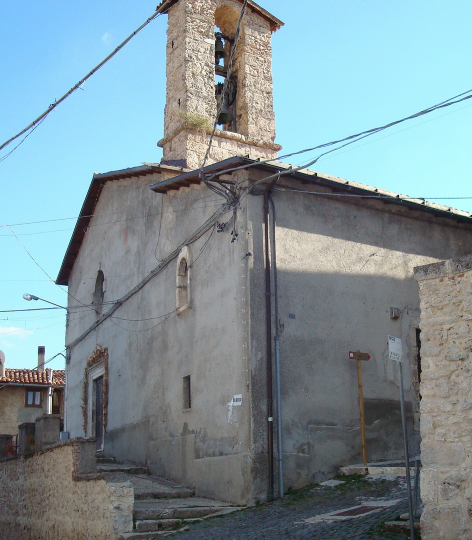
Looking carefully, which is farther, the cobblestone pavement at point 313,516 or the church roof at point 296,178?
the church roof at point 296,178

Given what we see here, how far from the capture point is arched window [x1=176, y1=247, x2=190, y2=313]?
13.7 meters

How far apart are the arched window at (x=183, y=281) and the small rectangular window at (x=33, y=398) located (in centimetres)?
2013

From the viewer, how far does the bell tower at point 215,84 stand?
53.8ft

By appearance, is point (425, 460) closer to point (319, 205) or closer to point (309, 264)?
point (309, 264)

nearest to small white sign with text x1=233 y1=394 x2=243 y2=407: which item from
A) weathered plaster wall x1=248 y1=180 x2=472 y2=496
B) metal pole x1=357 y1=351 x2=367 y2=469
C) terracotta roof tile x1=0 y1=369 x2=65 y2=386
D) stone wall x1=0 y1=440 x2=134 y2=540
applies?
weathered plaster wall x1=248 y1=180 x2=472 y2=496

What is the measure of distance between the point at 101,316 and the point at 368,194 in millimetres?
8559

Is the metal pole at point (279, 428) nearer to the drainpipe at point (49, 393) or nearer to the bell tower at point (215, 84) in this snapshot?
the bell tower at point (215, 84)

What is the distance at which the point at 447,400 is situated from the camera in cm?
737

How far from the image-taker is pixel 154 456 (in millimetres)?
14438

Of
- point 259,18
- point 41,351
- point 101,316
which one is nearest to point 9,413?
point 41,351

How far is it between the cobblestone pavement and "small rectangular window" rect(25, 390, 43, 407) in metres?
22.9

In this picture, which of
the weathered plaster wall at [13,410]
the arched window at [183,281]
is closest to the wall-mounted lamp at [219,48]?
the arched window at [183,281]

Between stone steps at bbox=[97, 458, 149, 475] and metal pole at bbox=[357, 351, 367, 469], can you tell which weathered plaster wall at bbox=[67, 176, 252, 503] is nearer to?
stone steps at bbox=[97, 458, 149, 475]

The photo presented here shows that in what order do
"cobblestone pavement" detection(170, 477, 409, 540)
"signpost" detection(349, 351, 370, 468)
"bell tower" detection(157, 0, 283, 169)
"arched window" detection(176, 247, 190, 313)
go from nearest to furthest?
"cobblestone pavement" detection(170, 477, 409, 540), "signpost" detection(349, 351, 370, 468), "arched window" detection(176, 247, 190, 313), "bell tower" detection(157, 0, 283, 169)
